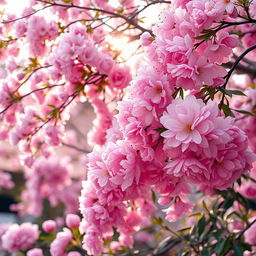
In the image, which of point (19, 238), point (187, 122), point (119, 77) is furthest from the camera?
point (19, 238)

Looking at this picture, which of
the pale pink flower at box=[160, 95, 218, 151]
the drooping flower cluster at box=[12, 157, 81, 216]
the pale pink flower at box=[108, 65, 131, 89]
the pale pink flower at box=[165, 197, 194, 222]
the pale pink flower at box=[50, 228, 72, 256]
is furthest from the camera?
the drooping flower cluster at box=[12, 157, 81, 216]

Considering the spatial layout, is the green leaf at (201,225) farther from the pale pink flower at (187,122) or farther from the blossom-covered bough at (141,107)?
the pale pink flower at (187,122)

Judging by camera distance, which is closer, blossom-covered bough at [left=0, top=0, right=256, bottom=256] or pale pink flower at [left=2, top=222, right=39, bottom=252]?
blossom-covered bough at [left=0, top=0, right=256, bottom=256]

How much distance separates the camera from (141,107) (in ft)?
3.38

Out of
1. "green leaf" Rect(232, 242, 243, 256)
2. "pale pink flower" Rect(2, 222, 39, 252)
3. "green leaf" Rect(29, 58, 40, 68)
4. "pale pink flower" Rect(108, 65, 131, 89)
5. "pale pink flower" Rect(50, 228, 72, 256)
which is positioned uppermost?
"green leaf" Rect(29, 58, 40, 68)

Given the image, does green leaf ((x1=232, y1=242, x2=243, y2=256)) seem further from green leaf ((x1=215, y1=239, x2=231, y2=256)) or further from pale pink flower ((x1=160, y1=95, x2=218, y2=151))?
pale pink flower ((x1=160, y1=95, x2=218, y2=151))

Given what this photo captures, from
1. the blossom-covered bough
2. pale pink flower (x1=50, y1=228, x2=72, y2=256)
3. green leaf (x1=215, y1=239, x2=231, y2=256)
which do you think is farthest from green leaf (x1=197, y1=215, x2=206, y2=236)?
pale pink flower (x1=50, y1=228, x2=72, y2=256)

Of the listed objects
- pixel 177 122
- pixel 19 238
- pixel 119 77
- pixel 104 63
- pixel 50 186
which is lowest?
pixel 50 186

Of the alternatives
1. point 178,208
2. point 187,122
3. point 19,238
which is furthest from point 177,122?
point 19,238

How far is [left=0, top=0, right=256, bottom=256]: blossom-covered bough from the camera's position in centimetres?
102

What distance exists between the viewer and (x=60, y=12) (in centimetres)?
186

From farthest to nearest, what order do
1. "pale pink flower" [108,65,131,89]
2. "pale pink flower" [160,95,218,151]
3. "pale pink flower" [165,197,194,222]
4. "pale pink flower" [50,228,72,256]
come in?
"pale pink flower" [50,228,72,256]
"pale pink flower" [108,65,131,89]
"pale pink flower" [165,197,194,222]
"pale pink flower" [160,95,218,151]

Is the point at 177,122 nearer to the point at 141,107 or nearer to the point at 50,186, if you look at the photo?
the point at 141,107

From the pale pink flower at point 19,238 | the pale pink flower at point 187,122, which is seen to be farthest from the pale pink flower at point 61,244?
the pale pink flower at point 187,122
